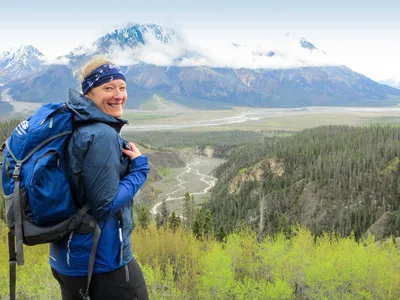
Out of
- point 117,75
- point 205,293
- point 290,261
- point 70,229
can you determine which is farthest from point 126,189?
point 290,261

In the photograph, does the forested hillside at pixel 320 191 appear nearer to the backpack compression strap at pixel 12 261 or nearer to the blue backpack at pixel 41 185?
the backpack compression strap at pixel 12 261

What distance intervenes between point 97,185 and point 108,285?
1299 mm

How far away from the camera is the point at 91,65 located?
14.9 ft

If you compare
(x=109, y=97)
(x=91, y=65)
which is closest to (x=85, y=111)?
(x=109, y=97)

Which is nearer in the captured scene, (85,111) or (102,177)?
(102,177)

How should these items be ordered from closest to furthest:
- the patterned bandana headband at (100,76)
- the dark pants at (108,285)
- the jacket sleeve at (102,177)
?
1. the jacket sleeve at (102,177)
2. the dark pants at (108,285)
3. the patterned bandana headband at (100,76)

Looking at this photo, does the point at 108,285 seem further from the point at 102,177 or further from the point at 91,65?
the point at 91,65

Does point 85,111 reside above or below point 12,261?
above

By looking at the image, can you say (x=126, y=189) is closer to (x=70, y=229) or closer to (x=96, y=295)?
(x=70, y=229)

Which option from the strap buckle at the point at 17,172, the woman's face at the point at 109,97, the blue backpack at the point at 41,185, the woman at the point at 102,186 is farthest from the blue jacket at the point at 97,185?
the strap buckle at the point at 17,172

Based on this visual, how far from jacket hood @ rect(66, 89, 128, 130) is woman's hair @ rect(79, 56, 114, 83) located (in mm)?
341

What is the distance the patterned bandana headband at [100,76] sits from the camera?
4422mm

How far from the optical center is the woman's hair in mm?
4473

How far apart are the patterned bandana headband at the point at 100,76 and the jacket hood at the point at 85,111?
0.82 feet
